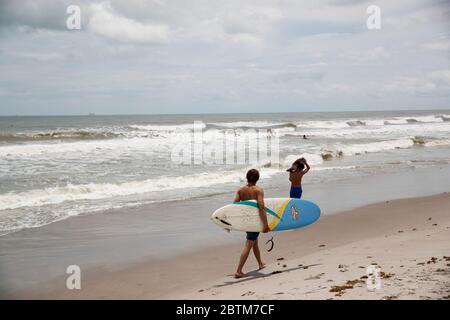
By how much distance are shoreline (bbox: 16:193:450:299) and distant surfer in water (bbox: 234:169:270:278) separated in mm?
191

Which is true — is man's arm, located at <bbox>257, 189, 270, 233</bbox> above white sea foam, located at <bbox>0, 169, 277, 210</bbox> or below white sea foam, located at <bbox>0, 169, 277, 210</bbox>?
above

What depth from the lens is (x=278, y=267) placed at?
18.9ft

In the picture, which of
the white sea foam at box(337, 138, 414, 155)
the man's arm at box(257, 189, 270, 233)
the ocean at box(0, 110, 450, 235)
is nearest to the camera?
the man's arm at box(257, 189, 270, 233)

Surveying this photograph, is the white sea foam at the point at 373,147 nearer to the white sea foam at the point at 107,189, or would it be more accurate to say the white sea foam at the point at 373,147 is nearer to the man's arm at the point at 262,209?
the white sea foam at the point at 107,189

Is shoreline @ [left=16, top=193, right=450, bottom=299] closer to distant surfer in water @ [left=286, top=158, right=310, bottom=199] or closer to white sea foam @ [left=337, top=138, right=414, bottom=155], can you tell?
distant surfer in water @ [left=286, top=158, right=310, bottom=199]

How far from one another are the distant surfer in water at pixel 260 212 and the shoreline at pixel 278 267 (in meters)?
0.19

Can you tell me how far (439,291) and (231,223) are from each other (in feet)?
9.53

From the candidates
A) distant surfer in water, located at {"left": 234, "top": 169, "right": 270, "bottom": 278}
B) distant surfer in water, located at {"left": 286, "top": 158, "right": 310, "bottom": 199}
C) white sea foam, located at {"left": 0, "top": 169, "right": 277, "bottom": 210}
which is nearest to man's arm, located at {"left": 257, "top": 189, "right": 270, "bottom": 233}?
distant surfer in water, located at {"left": 234, "top": 169, "right": 270, "bottom": 278}

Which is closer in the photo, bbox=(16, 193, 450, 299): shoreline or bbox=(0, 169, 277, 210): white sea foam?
bbox=(16, 193, 450, 299): shoreline

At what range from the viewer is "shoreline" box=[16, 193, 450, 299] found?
472 cm

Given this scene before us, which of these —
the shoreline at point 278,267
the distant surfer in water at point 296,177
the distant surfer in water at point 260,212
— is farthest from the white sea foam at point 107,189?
the distant surfer in water at point 260,212

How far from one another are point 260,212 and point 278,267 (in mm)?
757

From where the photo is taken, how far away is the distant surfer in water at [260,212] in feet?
18.2
